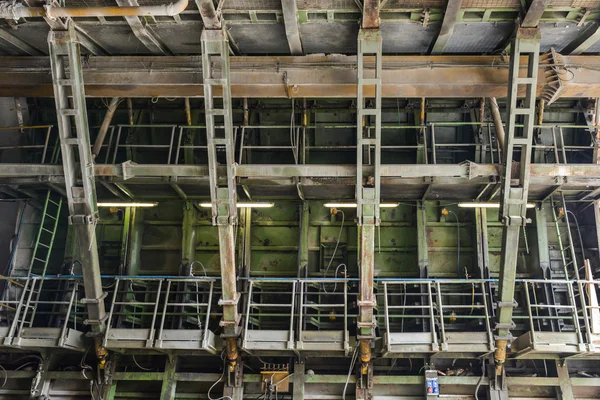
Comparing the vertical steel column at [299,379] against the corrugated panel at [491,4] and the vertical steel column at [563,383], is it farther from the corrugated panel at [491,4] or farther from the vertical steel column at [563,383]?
the corrugated panel at [491,4]

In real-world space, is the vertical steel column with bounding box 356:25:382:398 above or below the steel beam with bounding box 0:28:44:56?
below

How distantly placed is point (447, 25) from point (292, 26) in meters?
2.13

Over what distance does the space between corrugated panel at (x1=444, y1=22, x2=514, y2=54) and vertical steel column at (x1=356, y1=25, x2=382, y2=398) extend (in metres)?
1.23

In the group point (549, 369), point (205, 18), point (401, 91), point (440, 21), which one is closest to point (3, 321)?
point (205, 18)

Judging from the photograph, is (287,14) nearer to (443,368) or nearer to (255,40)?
(255,40)

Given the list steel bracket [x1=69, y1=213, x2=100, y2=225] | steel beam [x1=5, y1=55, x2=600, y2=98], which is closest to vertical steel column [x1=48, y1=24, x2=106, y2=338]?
steel bracket [x1=69, y1=213, x2=100, y2=225]

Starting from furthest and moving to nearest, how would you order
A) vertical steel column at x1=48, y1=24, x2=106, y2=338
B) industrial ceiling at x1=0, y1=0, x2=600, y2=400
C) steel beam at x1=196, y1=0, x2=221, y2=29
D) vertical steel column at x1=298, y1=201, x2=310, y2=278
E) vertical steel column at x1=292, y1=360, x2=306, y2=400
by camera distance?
vertical steel column at x1=298, y1=201, x2=310, y2=278 → vertical steel column at x1=292, y1=360, x2=306, y2=400 → industrial ceiling at x1=0, y1=0, x2=600, y2=400 → vertical steel column at x1=48, y1=24, x2=106, y2=338 → steel beam at x1=196, y1=0, x2=221, y2=29

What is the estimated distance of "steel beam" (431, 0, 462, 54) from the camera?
611 centimetres

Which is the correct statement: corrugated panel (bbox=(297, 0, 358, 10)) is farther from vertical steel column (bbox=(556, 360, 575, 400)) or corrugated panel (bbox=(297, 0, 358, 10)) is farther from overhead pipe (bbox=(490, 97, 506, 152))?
vertical steel column (bbox=(556, 360, 575, 400))

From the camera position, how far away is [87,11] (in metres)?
5.88

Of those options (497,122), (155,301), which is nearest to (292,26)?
(497,122)

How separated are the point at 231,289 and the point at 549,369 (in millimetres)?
5799

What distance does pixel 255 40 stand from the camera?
7023 millimetres

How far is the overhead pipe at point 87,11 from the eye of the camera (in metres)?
5.78
